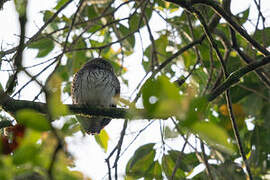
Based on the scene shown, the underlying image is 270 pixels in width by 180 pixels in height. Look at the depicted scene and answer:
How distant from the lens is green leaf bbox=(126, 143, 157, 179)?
3301 mm

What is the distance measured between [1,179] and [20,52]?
0.63m

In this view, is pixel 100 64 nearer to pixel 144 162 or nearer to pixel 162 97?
pixel 144 162

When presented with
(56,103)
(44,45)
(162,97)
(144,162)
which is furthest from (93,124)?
(162,97)

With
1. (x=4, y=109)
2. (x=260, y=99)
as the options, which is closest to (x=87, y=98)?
(x=4, y=109)

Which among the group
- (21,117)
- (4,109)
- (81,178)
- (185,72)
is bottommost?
(81,178)

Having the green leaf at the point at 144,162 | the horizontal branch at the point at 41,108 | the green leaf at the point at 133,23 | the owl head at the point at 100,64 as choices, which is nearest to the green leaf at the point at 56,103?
the horizontal branch at the point at 41,108

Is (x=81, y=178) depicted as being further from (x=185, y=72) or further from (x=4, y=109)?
(x=185, y=72)

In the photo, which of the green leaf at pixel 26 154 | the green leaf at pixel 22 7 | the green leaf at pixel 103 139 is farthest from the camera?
the green leaf at pixel 103 139

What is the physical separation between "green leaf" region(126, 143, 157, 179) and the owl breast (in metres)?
1.10

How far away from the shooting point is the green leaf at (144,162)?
10.8 feet

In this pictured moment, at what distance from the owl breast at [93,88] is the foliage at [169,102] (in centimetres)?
19

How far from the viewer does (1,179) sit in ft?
3.16

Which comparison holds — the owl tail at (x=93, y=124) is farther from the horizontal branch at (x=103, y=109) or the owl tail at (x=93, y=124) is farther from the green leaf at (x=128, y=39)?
the horizontal branch at (x=103, y=109)

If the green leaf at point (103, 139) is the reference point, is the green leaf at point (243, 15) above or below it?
above
